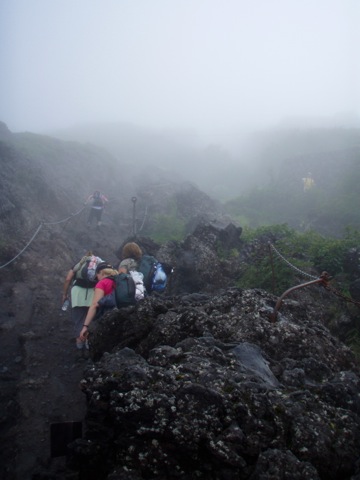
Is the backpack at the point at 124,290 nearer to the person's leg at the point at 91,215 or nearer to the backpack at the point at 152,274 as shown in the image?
the backpack at the point at 152,274

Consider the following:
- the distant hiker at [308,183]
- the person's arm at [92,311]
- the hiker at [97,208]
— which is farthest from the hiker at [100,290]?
the distant hiker at [308,183]

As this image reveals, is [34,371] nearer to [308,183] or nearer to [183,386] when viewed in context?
[183,386]

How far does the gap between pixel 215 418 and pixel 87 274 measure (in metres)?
4.49

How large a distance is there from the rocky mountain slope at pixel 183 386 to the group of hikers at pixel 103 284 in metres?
0.47

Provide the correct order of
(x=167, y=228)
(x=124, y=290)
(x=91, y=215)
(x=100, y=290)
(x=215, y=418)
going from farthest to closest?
(x=167, y=228) → (x=91, y=215) → (x=124, y=290) → (x=100, y=290) → (x=215, y=418)

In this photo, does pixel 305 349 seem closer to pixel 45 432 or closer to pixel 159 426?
pixel 159 426

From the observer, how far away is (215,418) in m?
3.17

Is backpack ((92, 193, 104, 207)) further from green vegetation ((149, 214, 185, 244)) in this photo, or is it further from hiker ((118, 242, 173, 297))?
hiker ((118, 242, 173, 297))

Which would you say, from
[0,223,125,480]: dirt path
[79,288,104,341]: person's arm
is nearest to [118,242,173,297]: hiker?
[79,288,104,341]: person's arm

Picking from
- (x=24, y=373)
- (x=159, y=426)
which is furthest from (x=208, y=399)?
(x=24, y=373)

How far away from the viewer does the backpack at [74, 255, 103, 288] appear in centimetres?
684

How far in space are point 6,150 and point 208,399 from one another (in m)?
19.0

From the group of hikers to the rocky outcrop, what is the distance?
210 cm

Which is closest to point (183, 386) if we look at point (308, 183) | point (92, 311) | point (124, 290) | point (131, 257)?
point (92, 311)
